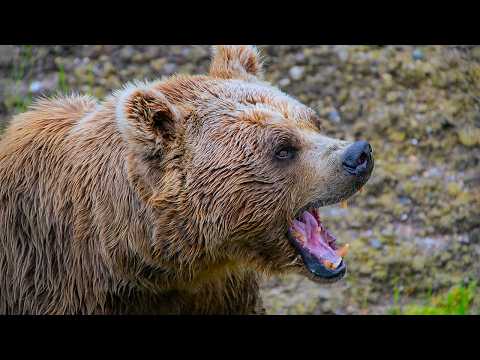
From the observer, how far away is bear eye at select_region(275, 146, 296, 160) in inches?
210

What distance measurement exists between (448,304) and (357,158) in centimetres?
319

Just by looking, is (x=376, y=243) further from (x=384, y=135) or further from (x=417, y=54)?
(x=417, y=54)

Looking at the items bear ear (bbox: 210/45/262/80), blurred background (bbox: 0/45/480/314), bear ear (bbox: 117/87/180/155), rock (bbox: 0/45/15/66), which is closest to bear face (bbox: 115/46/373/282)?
bear ear (bbox: 117/87/180/155)

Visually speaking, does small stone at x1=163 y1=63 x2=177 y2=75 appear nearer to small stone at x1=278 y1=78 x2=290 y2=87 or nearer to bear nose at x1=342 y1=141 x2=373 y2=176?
small stone at x1=278 y1=78 x2=290 y2=87

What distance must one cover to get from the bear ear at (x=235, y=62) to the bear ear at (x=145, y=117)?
0.77 m

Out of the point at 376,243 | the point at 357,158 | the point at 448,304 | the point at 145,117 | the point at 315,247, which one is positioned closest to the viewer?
the point at 357,158

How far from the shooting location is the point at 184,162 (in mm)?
5359

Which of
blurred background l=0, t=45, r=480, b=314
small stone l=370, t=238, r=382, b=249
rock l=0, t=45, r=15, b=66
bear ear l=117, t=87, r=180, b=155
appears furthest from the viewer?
rock l=0, t=45, r=15, b=66

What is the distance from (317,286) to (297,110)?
304cm

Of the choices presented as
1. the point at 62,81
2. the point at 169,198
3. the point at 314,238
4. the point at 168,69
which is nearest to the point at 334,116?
the point at 168,69

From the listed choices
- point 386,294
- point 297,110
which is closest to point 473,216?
point 386,294

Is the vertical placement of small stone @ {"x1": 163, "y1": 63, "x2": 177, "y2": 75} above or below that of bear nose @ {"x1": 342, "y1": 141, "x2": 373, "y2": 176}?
above

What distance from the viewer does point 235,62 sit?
6.12m

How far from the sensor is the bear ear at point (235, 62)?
6.05m
